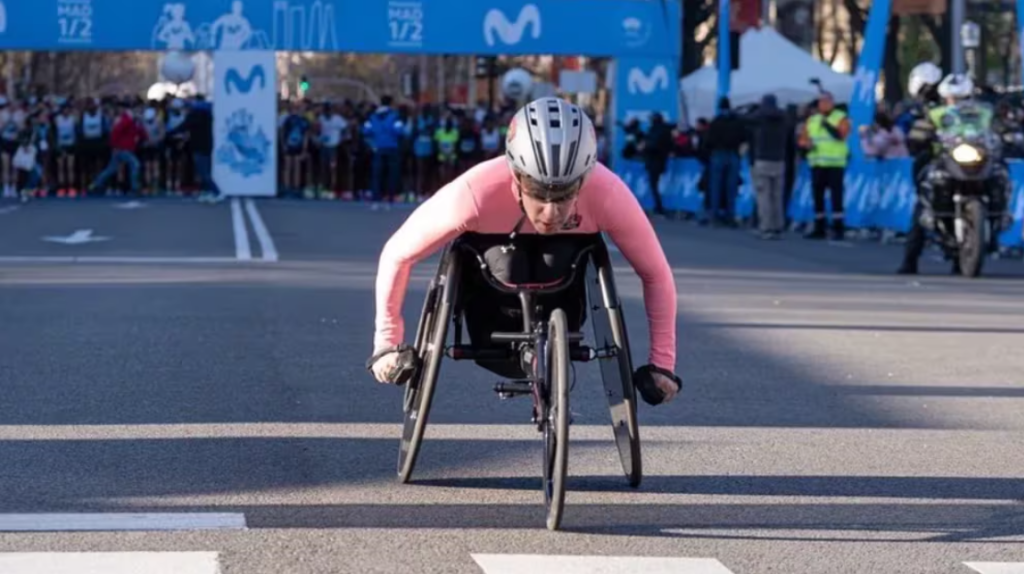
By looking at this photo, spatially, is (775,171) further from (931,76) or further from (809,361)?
(809,361)

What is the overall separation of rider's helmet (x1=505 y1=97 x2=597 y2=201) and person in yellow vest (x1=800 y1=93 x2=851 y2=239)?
67.4 ft

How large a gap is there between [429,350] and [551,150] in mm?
1022

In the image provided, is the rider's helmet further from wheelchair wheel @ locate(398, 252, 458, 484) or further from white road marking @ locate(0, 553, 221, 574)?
white road marking @ locate(0, 553, 221, 574)

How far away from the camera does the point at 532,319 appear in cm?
730

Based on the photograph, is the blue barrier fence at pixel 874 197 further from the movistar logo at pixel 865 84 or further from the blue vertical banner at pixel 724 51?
the blue vertical banner at pixel 724 51

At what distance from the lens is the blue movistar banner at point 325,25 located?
41.0 metres

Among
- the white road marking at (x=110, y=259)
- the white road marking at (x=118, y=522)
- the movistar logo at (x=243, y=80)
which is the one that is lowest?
the white road marking at (x=110, y=259)

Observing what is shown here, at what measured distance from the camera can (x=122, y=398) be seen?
10.4 m

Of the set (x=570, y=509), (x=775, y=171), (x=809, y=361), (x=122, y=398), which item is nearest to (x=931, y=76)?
(x=775, y=171)

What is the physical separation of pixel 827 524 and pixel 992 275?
1403 cm

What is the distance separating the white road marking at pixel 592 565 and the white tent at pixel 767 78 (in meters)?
36.1

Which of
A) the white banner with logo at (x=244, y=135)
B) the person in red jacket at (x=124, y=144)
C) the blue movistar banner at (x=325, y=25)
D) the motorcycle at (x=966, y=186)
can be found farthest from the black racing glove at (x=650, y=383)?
the white banner with logo at (x=244, y=135)

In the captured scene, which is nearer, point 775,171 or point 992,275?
point 992,275

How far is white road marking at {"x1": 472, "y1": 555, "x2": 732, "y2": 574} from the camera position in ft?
20.6
